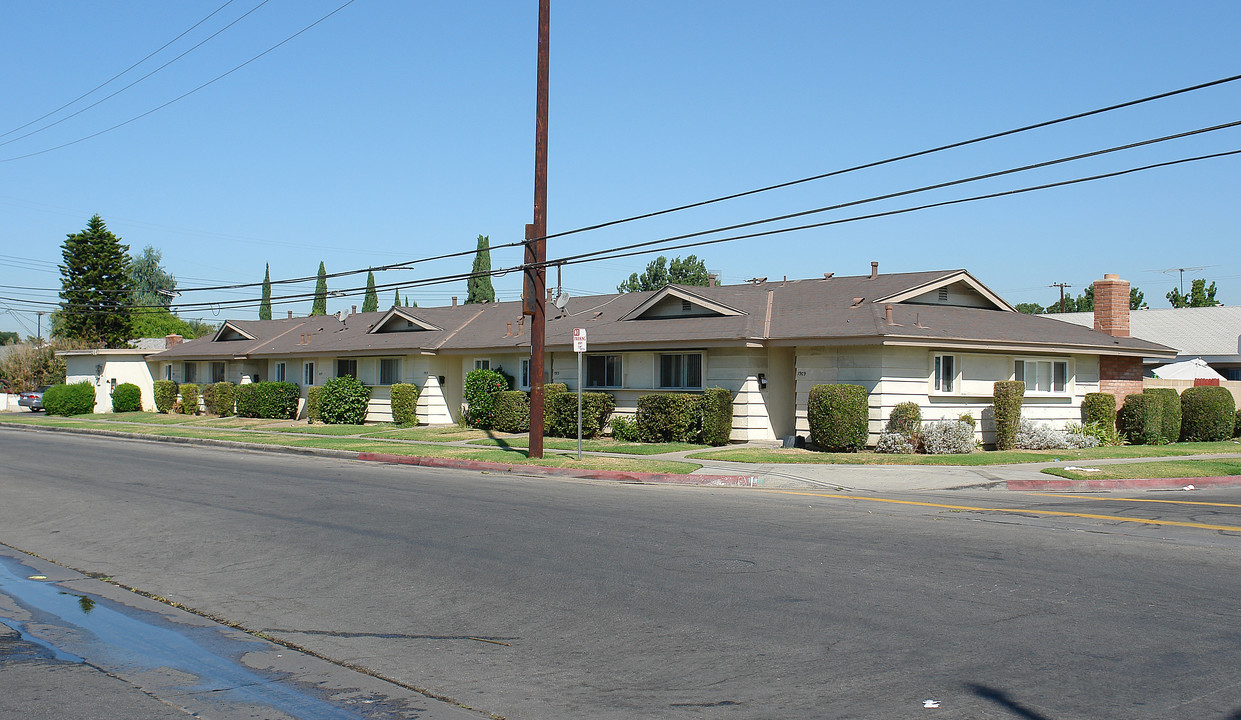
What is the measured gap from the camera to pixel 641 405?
27250 millimetres

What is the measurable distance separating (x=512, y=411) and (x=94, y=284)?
39.1 metres

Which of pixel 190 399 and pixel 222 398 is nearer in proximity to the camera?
pixel 222 398

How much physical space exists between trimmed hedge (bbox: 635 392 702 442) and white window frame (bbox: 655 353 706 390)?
680 mm

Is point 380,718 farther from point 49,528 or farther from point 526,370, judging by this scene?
point 526,370

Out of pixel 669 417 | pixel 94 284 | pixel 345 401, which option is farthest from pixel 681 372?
pixel 94 284

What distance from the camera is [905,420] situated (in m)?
23.6

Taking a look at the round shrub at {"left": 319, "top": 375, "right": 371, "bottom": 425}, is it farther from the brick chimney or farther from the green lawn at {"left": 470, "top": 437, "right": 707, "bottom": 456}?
the brick chimney

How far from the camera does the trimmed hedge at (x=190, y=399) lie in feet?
153

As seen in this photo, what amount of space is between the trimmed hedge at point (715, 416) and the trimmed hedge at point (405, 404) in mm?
13318

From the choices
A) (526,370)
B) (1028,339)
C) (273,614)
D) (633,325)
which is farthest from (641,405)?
(273,614)

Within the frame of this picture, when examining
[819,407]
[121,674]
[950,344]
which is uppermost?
[950,344]

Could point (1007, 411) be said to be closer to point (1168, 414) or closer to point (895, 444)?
point (895, 444)

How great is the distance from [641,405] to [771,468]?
7.43 metres

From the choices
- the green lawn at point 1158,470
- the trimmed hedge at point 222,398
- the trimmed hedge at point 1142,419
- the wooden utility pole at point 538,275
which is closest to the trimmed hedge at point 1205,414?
the trimmed hedge at point 1142,419
